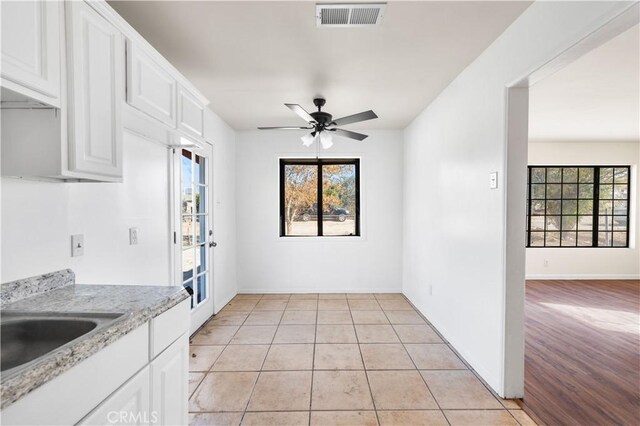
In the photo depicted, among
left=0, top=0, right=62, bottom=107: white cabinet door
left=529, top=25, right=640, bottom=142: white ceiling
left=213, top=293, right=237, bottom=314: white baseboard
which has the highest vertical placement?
left=529, top=25, right=640, bottom=142: white ceiling

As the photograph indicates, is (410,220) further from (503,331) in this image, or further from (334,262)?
(503,331)

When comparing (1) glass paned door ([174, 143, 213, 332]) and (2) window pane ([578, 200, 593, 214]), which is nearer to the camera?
(1) glass paned door ([174, 143, 213, 332])

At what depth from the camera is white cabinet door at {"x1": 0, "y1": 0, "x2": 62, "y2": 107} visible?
105 cm

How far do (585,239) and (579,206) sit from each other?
63 centimetres

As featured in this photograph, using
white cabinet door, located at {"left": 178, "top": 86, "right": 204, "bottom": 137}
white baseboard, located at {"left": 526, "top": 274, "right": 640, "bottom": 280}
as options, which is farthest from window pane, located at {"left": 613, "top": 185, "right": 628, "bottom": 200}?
white cabinet door, located at {"left": 178, "top": 86, "right": 204, "bottom": 137}

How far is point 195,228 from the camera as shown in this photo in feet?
11.0

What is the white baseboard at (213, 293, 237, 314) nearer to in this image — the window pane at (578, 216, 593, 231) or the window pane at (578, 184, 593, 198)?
the window pane at (578, 216, 593, 231)

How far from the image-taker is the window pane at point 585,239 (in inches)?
225

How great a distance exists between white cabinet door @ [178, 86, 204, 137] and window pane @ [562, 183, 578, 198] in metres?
6.41

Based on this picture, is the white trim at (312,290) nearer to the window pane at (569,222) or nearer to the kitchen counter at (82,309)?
the kitchen counter at (82,309)

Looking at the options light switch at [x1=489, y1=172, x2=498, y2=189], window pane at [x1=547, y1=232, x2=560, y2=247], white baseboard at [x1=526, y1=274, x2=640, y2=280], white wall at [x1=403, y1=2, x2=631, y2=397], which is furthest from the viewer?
window pane at [x1=547, y1=232, x2=560, y2=247]

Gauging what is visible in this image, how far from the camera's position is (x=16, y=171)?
126 cm

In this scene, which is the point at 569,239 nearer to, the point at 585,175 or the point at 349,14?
the point at 585,175

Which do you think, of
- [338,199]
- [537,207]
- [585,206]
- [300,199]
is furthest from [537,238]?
[300,199]
